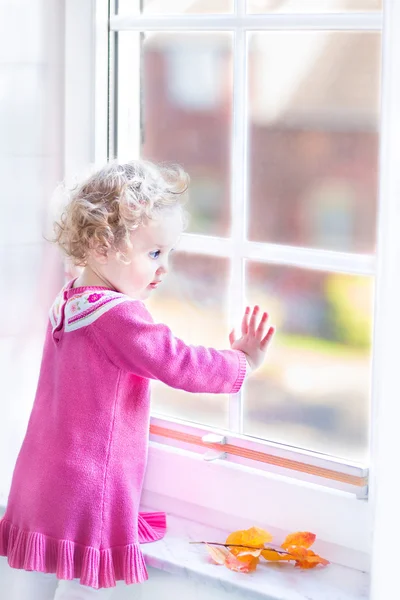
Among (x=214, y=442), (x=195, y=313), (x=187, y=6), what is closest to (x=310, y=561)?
(x=214, y=442)

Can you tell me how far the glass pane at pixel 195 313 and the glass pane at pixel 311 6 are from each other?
0.44 m

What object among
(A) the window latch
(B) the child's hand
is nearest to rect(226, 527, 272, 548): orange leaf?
(A) the window latch

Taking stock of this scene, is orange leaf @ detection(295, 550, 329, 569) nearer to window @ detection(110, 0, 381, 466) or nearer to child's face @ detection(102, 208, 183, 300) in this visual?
window @ detection(110, 0, 381, 466)

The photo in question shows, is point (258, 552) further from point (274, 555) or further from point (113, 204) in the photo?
point (113, 204)

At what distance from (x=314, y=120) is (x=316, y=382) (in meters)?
0.44

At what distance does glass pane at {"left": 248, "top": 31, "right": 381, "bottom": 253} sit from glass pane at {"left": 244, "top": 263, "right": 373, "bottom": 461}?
7cm

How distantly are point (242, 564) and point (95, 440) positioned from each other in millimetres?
310

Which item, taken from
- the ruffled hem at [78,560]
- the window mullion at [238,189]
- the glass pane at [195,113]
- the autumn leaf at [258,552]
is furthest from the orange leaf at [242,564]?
the glass pane at [195,113]

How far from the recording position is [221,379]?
58.9 inches

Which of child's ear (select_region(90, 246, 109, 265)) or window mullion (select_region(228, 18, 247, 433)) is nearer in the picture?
child's ear (select_region(90, 246, 109, 265))

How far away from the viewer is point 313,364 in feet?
5.30

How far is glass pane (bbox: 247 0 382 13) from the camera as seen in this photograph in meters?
1.46

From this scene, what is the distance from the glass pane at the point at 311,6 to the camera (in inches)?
57.4

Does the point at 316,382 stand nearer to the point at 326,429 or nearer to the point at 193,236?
the point at 326,429
